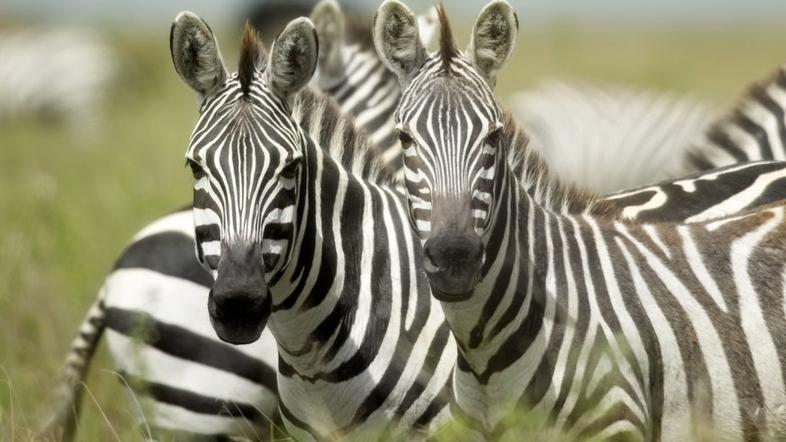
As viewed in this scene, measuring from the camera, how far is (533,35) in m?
39.6

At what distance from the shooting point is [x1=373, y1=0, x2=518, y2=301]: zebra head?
13.7ft

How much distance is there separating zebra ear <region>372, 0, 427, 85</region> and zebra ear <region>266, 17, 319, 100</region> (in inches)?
12.7

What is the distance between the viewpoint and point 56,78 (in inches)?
943

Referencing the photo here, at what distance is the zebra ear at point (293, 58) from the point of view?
4.89m

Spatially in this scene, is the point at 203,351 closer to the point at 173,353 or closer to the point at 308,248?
the point at 173,353

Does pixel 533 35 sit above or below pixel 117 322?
above

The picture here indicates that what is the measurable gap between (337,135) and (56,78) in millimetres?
19951

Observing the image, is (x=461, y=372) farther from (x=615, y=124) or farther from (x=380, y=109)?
(x=615, y=124)

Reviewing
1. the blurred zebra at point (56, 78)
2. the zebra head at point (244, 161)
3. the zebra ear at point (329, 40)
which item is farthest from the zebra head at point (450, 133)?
the blurred zebra at point (56, 78)

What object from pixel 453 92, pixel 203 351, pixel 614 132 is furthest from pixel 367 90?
pixel 614 132

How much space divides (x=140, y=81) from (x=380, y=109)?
68.7 ft

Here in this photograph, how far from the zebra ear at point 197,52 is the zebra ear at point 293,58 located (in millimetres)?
→ 226

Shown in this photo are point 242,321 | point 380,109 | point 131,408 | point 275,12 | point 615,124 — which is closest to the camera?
point 242,321

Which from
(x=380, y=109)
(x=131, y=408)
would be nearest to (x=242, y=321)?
(x=131, y=408)
